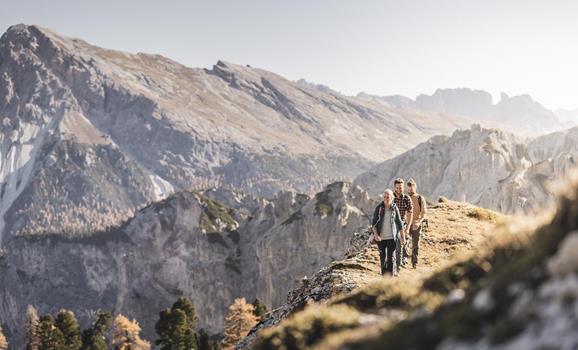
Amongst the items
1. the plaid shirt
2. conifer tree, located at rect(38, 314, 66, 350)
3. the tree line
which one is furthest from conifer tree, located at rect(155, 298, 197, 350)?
the plaid shirt

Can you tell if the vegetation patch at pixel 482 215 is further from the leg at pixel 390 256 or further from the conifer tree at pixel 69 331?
the conifer tree at pixel 69 331

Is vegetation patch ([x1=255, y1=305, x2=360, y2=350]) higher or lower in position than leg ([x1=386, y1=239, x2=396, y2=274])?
lower

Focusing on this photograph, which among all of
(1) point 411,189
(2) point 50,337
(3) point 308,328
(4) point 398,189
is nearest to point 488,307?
(3) point 308,328

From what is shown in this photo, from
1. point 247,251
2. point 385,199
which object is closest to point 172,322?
point 385,199

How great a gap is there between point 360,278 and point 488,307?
15432 mm

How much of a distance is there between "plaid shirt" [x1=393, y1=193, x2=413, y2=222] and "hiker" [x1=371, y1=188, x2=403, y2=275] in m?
1.34

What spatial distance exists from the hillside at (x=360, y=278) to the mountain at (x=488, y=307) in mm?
51

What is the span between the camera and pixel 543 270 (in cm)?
665

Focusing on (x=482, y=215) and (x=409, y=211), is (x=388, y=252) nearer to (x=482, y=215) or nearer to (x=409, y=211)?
(x=409, y=211)

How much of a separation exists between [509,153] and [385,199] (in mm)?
191910

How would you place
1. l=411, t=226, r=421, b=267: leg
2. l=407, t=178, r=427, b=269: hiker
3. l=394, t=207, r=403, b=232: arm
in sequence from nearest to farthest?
1. l=394, t=207, r=403, b=232: arm
2. l=411, t=226, r=421, b=267: leg
3. l=407, t=178, r=427, b=269: hiker

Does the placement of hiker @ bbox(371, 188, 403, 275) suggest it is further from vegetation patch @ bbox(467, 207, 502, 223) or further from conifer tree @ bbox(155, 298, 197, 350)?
conifer tree @ bbox(155, 298, 197, 350)

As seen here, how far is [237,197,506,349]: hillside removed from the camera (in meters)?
10.4

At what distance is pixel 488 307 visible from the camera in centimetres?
680
